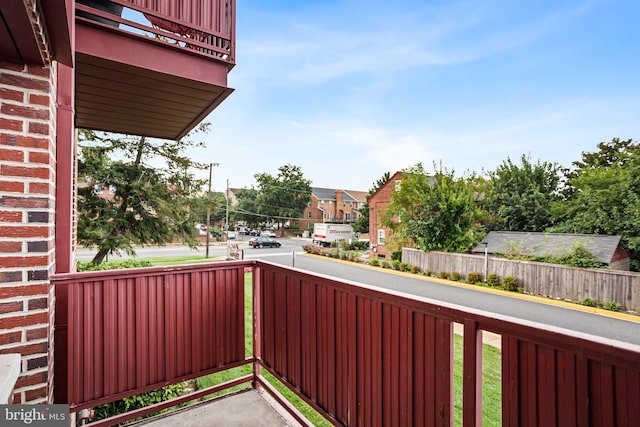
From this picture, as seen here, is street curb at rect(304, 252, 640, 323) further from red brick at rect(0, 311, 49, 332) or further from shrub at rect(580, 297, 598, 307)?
red brick at rect(0, 311, 49, 332)

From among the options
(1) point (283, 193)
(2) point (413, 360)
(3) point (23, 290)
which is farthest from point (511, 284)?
(1) point (283, 193)

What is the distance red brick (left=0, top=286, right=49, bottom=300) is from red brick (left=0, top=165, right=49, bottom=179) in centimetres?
49

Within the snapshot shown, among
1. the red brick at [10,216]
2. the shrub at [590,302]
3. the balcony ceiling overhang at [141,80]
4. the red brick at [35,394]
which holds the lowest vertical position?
the shrub at [590,302]

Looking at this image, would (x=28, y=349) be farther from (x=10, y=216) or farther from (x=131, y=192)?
(x=131, y=192)

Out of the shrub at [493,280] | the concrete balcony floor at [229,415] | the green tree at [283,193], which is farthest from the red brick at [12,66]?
the green tree at [283,193]

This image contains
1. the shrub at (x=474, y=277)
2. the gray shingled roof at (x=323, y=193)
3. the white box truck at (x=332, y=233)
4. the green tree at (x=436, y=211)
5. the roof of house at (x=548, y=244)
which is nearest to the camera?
the roof of house at (x=548, y=244)

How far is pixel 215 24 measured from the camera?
98.3 inches

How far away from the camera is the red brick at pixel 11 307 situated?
1396mm

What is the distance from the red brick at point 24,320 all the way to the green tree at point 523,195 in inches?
749

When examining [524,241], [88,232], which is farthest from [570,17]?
[88,232]

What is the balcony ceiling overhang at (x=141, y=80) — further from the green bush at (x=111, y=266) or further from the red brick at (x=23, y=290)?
the green bush at (x=111, y=266)

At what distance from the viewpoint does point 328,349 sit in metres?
1.84

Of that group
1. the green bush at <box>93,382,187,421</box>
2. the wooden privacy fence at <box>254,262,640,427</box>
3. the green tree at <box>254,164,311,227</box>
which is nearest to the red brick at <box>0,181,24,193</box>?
the wooden privacy fence at <box>254,262,640,427</box>

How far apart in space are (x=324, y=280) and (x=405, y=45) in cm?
1619
